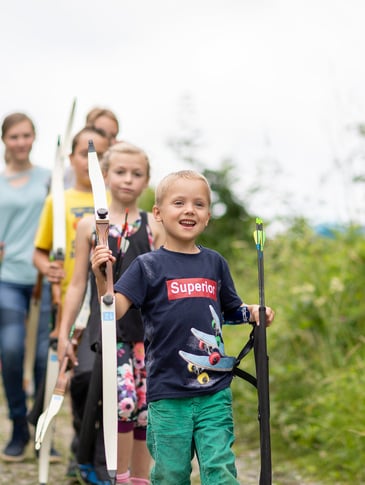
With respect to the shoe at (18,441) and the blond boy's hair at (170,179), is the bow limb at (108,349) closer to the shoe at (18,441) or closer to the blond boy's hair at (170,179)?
the blond boy's hair at (170,179)

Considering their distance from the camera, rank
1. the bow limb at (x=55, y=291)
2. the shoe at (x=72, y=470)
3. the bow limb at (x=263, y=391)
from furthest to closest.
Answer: the shoe at (x=72, y=470), the bow limb at (x=55, y=291), the bow limb at (x=263, y=391)

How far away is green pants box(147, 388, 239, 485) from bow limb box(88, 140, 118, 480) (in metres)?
0.17

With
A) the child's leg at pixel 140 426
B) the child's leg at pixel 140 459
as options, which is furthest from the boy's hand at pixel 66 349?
the child's leg at pixel 140 459

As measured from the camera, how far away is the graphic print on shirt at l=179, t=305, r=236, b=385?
3.74m

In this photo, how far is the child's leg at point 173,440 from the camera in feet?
12.2

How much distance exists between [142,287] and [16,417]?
2.90 m

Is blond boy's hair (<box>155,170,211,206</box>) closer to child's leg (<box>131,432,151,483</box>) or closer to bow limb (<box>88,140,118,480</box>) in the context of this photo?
bow limb (<box>88,140,118,480</box>)

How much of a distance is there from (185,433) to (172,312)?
1.58 ft

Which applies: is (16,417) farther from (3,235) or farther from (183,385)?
(183,385)

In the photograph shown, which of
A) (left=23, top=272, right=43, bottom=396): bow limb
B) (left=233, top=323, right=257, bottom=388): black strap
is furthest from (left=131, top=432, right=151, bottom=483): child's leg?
(left=23, top=272, right=43, bottom=396): bow limb

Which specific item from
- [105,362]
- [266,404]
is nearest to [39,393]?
[105,362]

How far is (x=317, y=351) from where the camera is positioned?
6809 millimetres

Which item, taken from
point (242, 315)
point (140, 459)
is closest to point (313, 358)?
point (140, 459)

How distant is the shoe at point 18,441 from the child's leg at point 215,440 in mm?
2846
